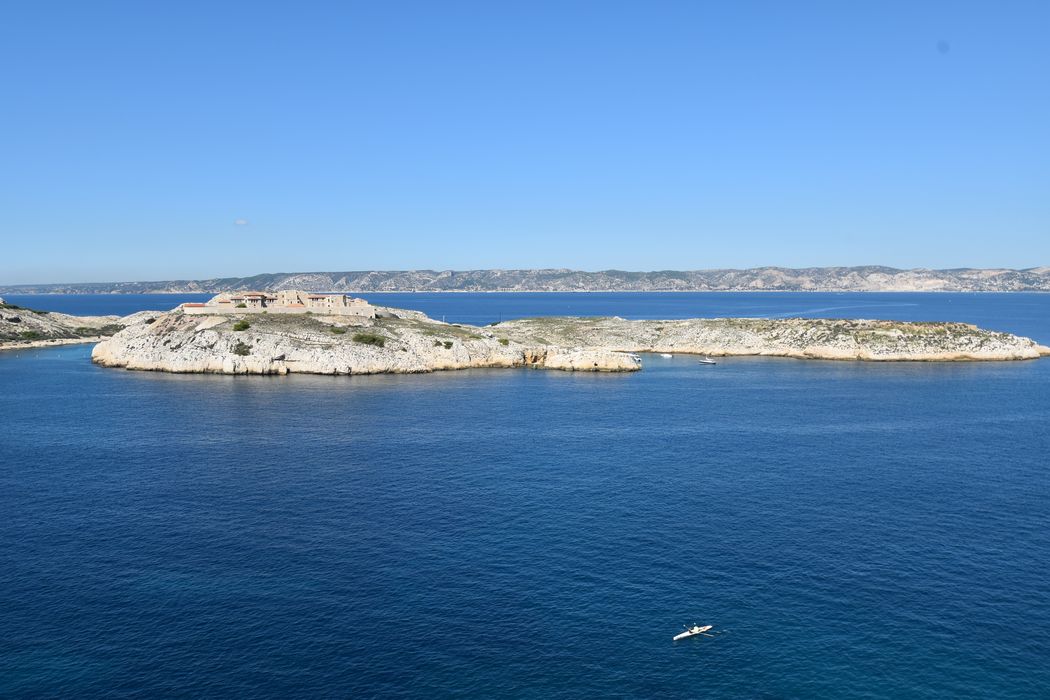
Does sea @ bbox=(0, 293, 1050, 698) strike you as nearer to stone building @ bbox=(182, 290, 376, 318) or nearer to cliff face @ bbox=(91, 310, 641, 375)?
cliff face @ bbox=(91, 310, 641, 375)

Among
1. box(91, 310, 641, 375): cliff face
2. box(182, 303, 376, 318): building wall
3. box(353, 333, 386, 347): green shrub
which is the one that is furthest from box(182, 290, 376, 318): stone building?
box(353, 333, 386, 347): green shrub

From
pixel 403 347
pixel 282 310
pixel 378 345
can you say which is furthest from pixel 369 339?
pixel 282 310

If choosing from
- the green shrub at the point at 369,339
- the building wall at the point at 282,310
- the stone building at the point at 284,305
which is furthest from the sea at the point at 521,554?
the stone building at the point at 284,305

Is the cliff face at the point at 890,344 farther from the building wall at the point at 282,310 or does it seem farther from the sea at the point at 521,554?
the building wall at the point at 282,310

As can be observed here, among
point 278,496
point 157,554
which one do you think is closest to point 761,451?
point 278,496

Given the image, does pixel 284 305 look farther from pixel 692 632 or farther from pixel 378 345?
pixel 692 632

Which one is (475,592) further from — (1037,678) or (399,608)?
(1037,678)

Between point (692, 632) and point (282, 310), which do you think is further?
point (282, 310)
